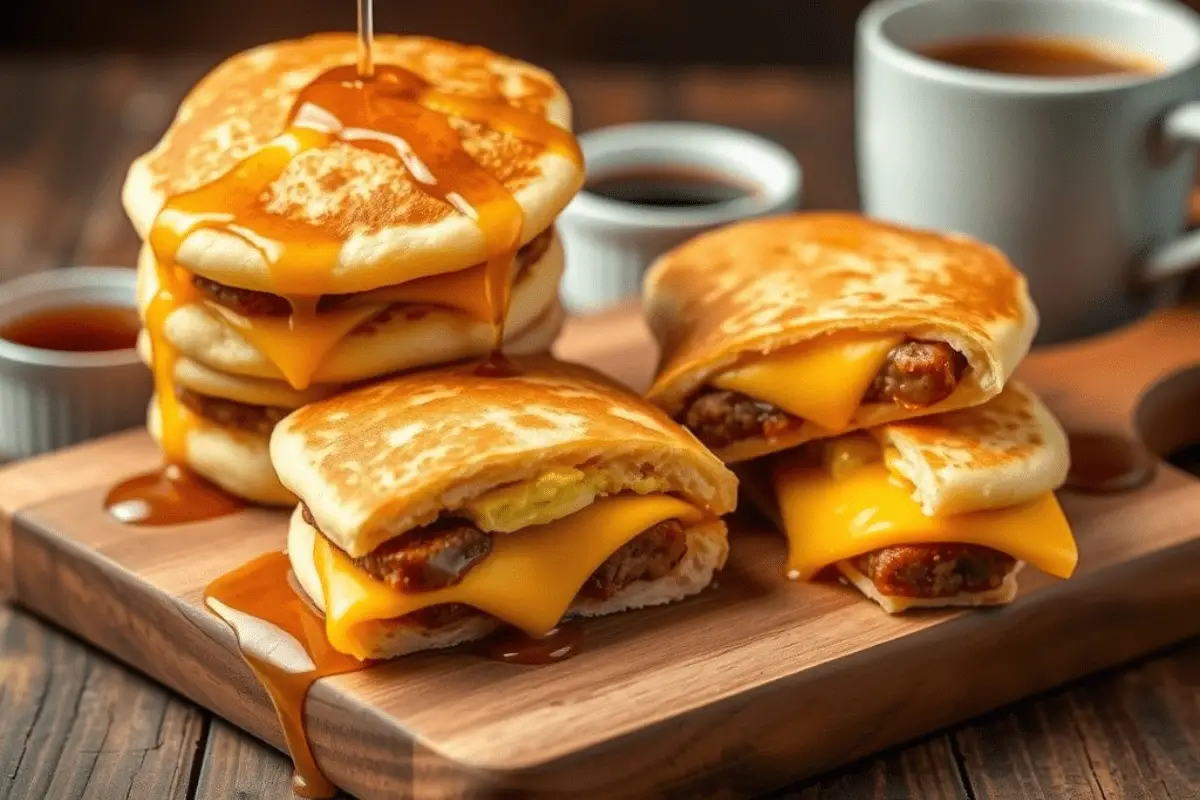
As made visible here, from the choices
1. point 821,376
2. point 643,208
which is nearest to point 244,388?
point 821,376

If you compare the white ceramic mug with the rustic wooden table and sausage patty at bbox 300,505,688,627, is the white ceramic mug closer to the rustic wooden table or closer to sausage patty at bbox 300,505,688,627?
the rustic wooden table

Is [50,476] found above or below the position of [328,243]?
below

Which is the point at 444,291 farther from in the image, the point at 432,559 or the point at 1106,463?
the point at 1106,463

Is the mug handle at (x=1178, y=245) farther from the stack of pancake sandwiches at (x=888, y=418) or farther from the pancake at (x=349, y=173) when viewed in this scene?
the pancake at (x=349, y=173)

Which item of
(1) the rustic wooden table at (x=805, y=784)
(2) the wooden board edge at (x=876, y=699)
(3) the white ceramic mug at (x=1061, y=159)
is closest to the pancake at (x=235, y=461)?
(1) the rustic wooden table at (x=805, y=784)

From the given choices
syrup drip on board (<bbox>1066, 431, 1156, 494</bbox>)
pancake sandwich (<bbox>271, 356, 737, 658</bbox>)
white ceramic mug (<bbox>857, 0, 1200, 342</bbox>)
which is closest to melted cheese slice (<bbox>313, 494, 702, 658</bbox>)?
pancake sandwich (<bbox>271, 356, 737, 658</bbox>)

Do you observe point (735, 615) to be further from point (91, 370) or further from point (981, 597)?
point (91, 370)
